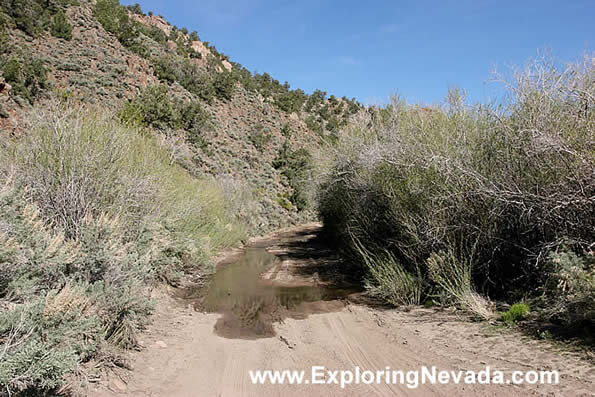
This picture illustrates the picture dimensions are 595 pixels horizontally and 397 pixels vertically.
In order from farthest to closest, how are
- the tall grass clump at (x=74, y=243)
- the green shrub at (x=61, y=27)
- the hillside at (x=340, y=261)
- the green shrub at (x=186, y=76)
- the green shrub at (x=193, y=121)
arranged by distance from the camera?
the green shrub at (x=186, y=76) → the green shrub at (x=193, y=121) → the green shrub at (x=61, y=27) → the hillside at (x=340, y=261) → the tall grass clump at (x=74, y=243)

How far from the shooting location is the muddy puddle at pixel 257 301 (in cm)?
827

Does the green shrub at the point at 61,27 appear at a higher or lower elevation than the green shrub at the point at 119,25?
lower

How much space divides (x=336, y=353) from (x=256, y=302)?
434 centimetres

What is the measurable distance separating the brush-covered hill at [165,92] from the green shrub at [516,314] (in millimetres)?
13153

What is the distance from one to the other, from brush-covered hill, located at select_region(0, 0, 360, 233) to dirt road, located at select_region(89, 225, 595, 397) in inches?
403

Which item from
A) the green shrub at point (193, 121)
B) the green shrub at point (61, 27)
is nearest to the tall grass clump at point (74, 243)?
the green shrub at point (193, 121)

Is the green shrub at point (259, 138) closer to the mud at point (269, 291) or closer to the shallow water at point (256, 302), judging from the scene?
the mud at point (269, 291)

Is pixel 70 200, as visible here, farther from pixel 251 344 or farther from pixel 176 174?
pixel 176 174

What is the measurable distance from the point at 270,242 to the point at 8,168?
58.8 ft

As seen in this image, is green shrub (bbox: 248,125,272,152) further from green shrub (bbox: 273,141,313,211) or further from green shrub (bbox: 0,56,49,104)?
green shrub (bbox: 0,56,49,104)

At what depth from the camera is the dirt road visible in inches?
197

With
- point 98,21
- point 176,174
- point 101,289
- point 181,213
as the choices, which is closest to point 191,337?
point 101,289

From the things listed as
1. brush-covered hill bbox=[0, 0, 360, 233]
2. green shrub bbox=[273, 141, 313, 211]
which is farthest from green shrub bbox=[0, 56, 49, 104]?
green shrub bbox=[273, 141, 313, 211]

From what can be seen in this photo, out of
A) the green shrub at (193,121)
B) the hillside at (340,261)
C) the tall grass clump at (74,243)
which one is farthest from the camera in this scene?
the green shrub at (193,121)
